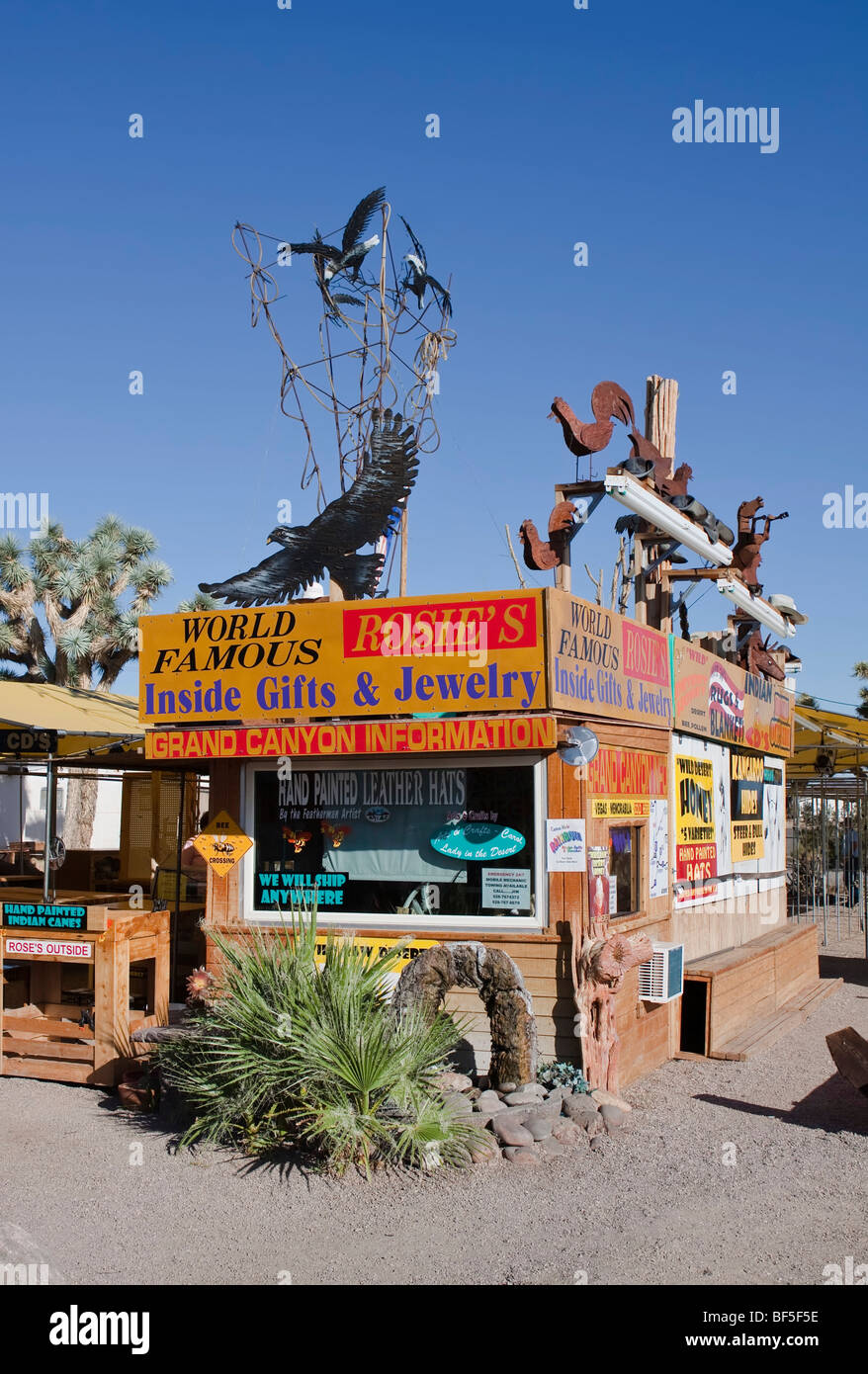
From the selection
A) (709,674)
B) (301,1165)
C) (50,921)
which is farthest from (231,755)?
(709,674)

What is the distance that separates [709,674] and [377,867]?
5.37 metres

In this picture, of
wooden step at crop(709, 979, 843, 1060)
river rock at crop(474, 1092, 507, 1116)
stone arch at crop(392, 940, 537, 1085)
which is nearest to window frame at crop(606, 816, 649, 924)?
wooden step at crop(709, 979, 843, 1060)

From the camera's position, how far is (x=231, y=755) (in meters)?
9.51

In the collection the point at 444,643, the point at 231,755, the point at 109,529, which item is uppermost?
the point at 109,529

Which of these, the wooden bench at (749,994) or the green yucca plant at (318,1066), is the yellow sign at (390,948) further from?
the wooden bench at (749,994)

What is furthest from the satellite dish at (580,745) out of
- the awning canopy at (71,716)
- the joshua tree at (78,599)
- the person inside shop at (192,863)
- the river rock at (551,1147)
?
the joshua tree at (78,599)

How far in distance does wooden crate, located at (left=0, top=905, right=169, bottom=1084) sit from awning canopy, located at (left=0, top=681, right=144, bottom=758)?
8.86 feet

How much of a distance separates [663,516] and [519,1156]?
22.0 feet

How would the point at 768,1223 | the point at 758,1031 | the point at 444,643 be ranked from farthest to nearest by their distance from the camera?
the point at 758,1031 → the point at 444,643 → the point at 768,1223

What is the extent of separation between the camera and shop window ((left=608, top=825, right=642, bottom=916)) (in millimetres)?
9773

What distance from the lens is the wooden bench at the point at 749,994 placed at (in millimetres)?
10422

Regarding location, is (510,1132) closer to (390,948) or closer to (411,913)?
(390,948)

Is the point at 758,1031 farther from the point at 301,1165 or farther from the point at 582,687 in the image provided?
the point at 301,1165

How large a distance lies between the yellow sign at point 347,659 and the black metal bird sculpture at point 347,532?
134 cm
